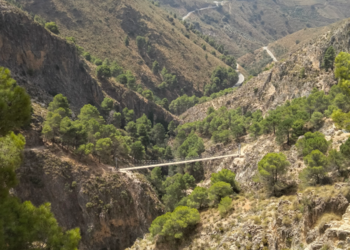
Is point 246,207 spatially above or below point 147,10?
below

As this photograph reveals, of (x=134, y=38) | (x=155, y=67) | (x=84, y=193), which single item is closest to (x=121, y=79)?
(x=155, y=67)

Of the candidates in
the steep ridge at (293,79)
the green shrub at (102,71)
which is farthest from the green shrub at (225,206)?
the green shrub at (102,71)

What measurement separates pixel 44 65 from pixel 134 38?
283 feet

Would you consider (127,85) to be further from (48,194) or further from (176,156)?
(48,194)

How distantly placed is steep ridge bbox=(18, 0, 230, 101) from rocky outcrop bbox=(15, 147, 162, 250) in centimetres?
9287

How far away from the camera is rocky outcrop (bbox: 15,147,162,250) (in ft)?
166

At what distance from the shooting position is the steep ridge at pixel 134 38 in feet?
452

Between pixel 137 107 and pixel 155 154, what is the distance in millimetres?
29808

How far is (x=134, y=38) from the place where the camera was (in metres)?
162

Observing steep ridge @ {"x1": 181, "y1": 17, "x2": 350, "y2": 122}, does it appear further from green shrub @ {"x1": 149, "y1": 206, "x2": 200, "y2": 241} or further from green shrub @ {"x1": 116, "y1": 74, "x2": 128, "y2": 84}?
green shrub @ {"x1": 149, "y1": 206, "x2": 200, "y2": 241}

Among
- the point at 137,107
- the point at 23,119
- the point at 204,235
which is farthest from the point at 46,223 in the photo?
the point at 137,107

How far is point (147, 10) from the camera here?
180625 millimetres

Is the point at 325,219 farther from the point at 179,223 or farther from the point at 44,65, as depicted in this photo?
the point at 44,65

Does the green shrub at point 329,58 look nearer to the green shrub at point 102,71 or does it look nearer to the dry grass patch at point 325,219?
the dry grass patch at point 325,219
